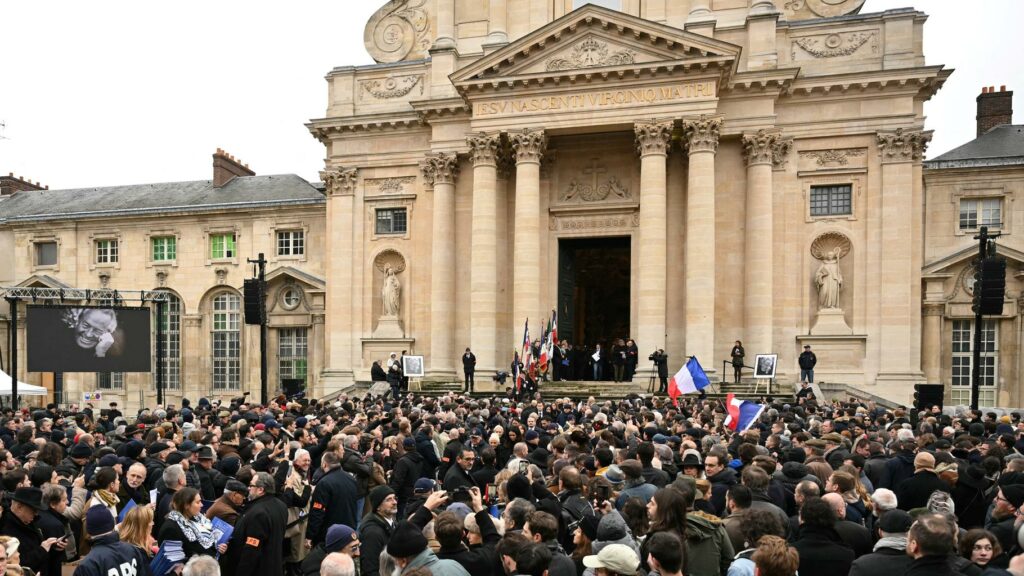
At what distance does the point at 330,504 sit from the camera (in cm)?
853

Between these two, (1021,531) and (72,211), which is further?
(72,211)

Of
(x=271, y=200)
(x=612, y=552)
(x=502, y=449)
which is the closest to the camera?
(x=612, y=552)

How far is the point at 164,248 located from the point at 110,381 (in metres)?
7.21

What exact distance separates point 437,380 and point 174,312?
54.1 ft

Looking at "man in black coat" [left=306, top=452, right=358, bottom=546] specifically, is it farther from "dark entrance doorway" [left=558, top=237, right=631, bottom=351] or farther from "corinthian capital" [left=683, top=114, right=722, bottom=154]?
"dark entrance doorway" [left=558, top=237, right=631, bottom=351]

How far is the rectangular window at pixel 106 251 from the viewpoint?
41188 mm

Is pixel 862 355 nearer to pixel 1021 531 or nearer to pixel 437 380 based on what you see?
pixel 437 380

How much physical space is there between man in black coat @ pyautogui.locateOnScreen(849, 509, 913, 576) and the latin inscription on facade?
24.7 m

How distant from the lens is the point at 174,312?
4022 centimetres

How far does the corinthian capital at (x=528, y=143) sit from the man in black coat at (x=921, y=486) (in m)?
23.3

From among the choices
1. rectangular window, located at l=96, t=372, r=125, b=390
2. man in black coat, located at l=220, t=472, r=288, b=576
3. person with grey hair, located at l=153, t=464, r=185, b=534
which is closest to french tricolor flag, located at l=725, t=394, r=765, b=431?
man in black coat, located at l=220, t=472, r=288, b=576

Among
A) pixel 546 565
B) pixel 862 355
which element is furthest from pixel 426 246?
pixel 546 565

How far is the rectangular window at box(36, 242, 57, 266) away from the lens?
41969mm

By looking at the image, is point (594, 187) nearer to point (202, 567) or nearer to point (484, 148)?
point (484, 148)
